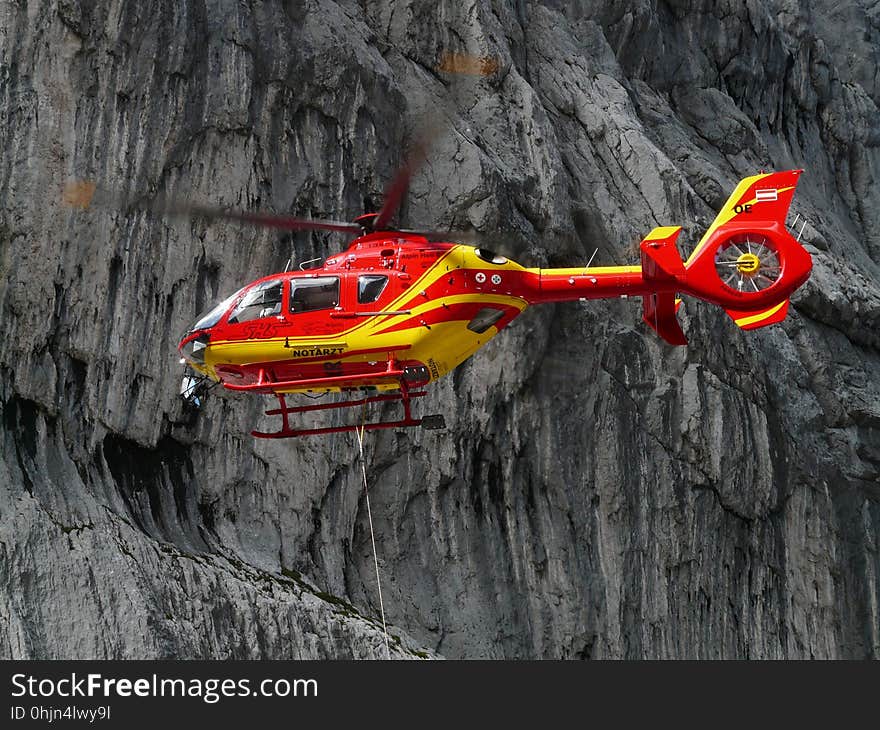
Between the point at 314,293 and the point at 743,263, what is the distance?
17.2ft

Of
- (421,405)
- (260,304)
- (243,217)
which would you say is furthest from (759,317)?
(421,405)

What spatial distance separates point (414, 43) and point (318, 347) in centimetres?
979

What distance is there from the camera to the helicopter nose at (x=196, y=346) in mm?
15742

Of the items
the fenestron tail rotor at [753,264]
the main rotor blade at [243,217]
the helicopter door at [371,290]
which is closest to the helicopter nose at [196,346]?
the main rotor blade at [243,217]

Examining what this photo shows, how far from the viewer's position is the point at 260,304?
51.5ft

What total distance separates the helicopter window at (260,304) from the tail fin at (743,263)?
450 cm

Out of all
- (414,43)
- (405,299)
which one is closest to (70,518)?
(405,299)

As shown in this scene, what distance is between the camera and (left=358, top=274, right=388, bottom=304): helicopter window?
15531mm

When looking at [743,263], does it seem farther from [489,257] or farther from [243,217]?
[243,217]

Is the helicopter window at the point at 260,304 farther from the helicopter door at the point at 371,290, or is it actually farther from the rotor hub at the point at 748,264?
the rotor hub at the point at 748,264

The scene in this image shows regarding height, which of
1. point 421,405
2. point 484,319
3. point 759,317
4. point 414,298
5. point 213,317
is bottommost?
point 421,405

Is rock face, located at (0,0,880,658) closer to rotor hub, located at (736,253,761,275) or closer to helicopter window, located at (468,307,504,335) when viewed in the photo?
helicopter window, located at (468,307,504,335)

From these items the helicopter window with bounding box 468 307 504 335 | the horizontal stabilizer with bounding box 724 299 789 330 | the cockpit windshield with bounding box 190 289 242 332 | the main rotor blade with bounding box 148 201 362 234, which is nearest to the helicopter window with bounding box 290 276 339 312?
the main rotor blade with bounding box 148 201 362 234

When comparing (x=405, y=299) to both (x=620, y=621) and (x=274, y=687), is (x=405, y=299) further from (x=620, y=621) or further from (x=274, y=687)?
(x=620, y=621)
